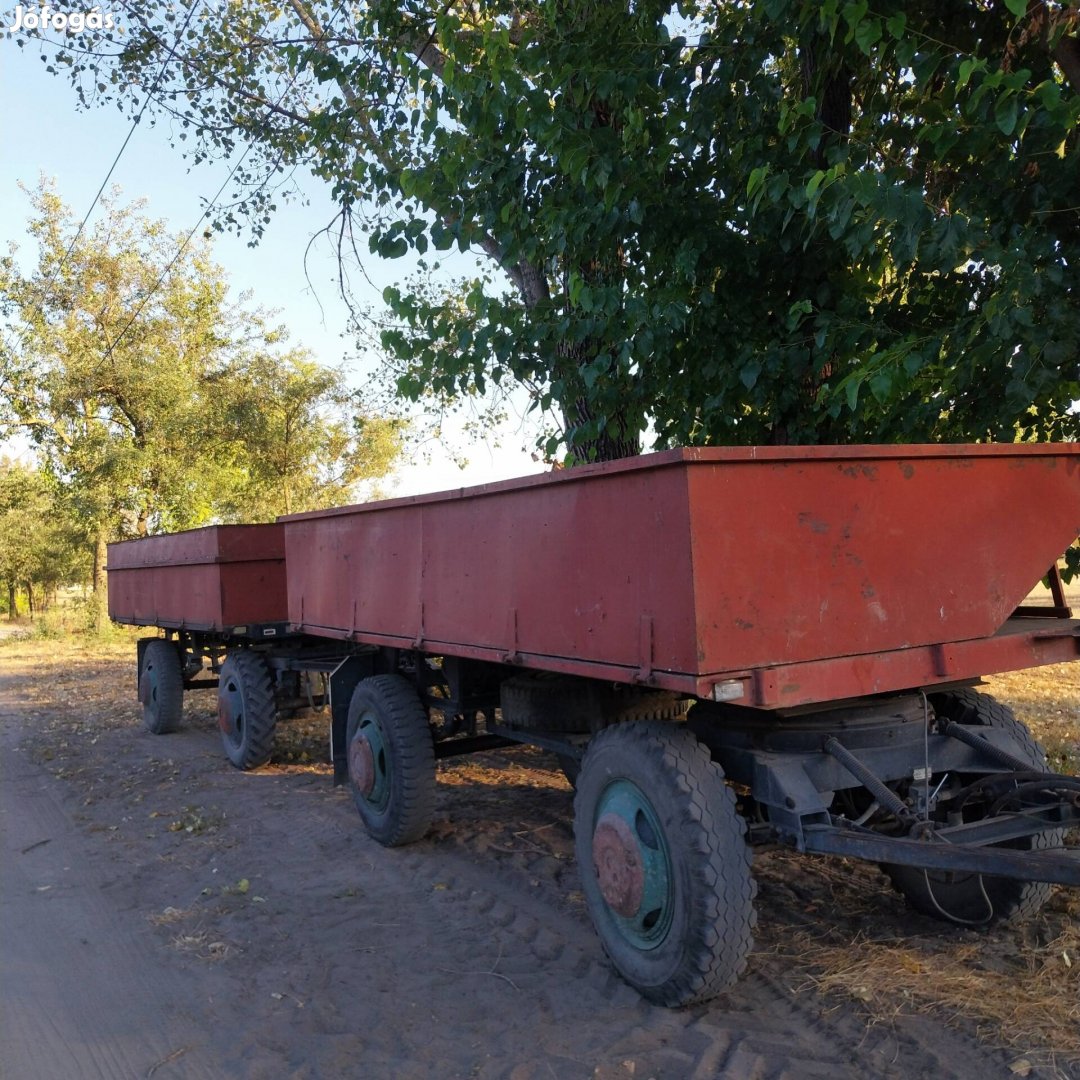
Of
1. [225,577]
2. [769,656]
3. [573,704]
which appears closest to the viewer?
[769,656]

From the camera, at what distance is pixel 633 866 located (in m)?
3.90

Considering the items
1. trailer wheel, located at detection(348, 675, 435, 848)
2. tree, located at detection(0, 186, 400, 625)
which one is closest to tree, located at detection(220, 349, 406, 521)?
tree, located at detection(0, 186, 400, 625)

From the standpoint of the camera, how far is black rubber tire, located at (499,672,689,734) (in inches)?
191

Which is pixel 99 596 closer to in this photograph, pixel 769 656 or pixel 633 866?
pixel 633 866

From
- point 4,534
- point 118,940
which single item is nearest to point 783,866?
point 118,940

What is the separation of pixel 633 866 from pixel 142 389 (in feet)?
76.0

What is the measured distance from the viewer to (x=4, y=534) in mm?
41312

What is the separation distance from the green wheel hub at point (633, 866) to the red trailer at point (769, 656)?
0.04ft

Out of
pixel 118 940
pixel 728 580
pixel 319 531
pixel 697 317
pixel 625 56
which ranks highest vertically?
pixel 625 56

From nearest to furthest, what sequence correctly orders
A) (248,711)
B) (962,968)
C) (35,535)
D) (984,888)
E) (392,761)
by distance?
(962,968) < (984,888) < (392,761) < (248,711) < (35,535)

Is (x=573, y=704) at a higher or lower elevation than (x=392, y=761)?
higher

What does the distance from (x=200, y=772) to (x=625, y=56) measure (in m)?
7.13

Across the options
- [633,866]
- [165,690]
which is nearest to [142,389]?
[165,690]

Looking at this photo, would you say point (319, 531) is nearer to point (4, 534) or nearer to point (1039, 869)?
point (1039, 869)
